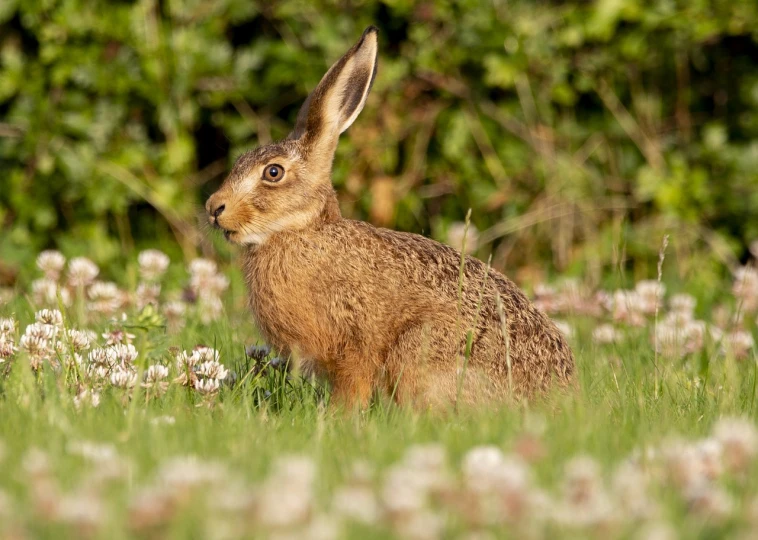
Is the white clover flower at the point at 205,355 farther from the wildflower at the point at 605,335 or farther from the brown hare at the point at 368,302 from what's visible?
the wildflower at the point at 605,335

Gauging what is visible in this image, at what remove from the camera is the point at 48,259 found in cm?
725

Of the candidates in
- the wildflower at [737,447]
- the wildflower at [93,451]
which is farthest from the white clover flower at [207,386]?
the wildflower at [737,447]

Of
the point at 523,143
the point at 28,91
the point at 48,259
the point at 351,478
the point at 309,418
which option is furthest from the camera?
the point at 523,143

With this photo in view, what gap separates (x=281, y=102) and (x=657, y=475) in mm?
7370

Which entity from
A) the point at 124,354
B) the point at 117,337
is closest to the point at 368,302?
the point at 124,354

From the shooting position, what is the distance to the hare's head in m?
5.69

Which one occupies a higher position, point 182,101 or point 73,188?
point 182,101

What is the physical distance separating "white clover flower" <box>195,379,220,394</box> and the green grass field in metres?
0.01


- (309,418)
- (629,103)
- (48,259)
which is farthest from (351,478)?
(629,103)

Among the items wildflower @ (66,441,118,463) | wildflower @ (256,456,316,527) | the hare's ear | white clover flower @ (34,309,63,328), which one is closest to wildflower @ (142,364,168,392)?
white clover flower @ (34,309,63,328)

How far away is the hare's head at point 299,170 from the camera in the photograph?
569 cm

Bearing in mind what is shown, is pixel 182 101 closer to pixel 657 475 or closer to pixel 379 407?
pixel 379 407

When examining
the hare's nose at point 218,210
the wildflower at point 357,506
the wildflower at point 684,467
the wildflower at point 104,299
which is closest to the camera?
the wildflower at point 357,506

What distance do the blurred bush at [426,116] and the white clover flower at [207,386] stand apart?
4.83m
